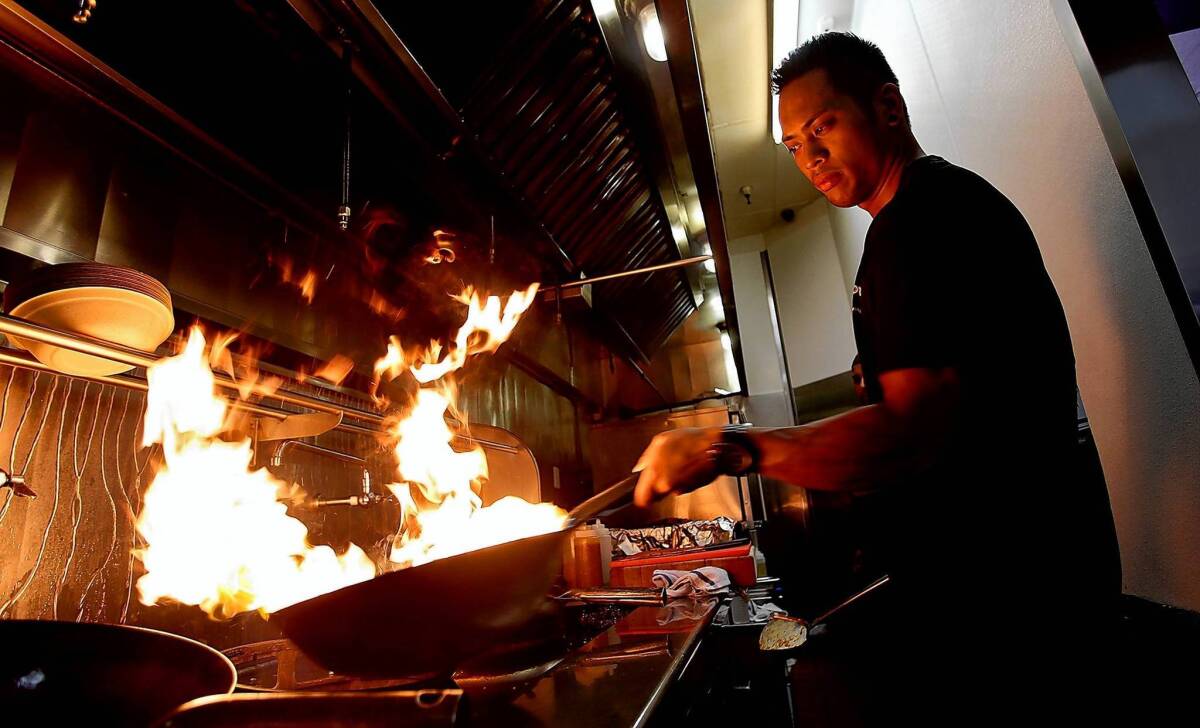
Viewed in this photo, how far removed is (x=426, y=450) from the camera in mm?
2445

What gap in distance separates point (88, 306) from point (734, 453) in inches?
53.8

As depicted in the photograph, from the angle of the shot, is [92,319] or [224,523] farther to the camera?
[224,523]

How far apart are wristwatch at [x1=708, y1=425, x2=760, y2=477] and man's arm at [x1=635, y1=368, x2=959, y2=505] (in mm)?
11

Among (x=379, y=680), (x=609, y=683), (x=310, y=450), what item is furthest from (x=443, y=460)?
(x=609, y=683)

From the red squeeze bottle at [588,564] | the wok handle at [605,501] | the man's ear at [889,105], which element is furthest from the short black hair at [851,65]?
the red squeeze bottle at [588,564]

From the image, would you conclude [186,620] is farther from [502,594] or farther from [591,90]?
[591,90]

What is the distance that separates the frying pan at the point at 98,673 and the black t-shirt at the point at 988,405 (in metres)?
1.11

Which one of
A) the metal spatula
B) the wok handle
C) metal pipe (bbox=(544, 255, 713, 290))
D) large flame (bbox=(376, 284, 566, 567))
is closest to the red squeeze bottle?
large flame (bbox=(376, 284, 566, 567))

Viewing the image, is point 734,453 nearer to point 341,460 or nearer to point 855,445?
point 855,445

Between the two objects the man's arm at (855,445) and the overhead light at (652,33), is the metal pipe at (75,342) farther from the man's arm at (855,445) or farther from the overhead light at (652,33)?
the overhead light at (652,33)

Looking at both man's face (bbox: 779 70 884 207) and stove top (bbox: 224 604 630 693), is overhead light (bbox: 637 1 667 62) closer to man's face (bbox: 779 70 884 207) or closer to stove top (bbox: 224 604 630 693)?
man's face (bbox: 779 70 884 207)

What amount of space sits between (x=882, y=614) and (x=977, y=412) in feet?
2.06

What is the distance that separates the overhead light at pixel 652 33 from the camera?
4.36ft

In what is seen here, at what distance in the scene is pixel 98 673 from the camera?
0.84m
